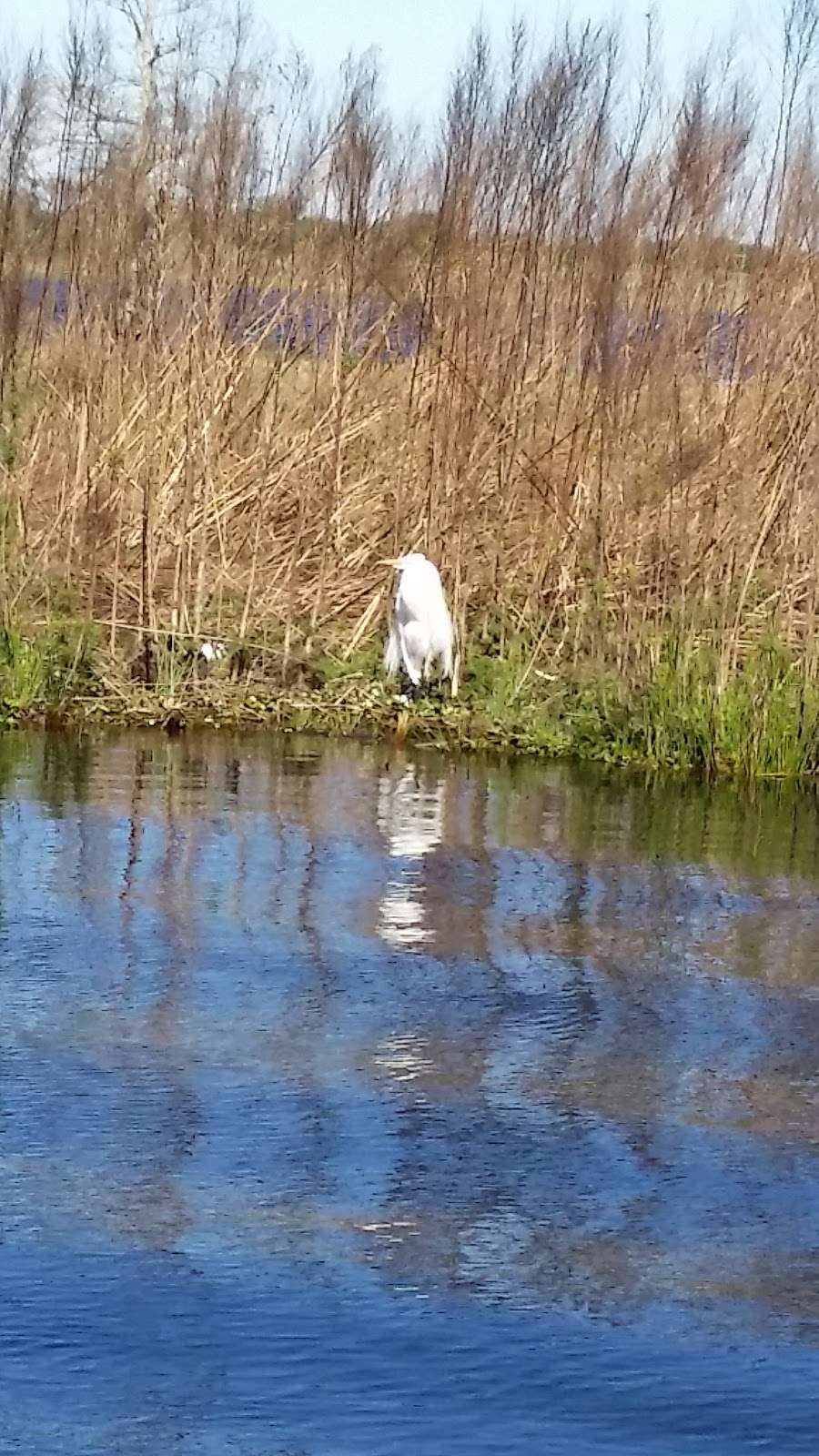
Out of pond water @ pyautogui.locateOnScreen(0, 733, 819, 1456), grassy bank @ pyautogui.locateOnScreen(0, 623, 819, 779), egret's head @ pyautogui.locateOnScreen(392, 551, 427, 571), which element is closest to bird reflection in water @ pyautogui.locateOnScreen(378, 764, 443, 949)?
pond water @ pyautogui.locateOnScreen(0, 733, 819, 1456)

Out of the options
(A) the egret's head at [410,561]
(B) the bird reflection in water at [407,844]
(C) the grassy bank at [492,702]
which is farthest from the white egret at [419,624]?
(B) the bird reflection in water at [407,844]

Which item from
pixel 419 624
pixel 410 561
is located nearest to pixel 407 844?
pixel 419 624

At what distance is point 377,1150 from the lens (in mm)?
5379

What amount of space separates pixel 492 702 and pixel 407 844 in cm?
304

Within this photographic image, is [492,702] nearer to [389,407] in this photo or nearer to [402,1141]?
[389,407]

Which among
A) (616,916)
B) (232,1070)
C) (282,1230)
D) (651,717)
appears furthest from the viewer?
(651,717)

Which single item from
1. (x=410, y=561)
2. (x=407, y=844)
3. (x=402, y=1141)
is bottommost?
(x=402, y=1141)

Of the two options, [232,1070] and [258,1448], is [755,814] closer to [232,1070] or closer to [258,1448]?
[232,1070]

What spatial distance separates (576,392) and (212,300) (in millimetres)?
2092

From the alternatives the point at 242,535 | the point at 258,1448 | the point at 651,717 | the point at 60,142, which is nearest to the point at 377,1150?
the point at 258,1448

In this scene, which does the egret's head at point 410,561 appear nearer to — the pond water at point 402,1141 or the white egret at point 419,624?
the white egret at point 419,624

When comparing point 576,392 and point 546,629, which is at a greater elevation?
point 576,392

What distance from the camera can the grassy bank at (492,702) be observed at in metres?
11.2

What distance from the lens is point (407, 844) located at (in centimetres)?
932
